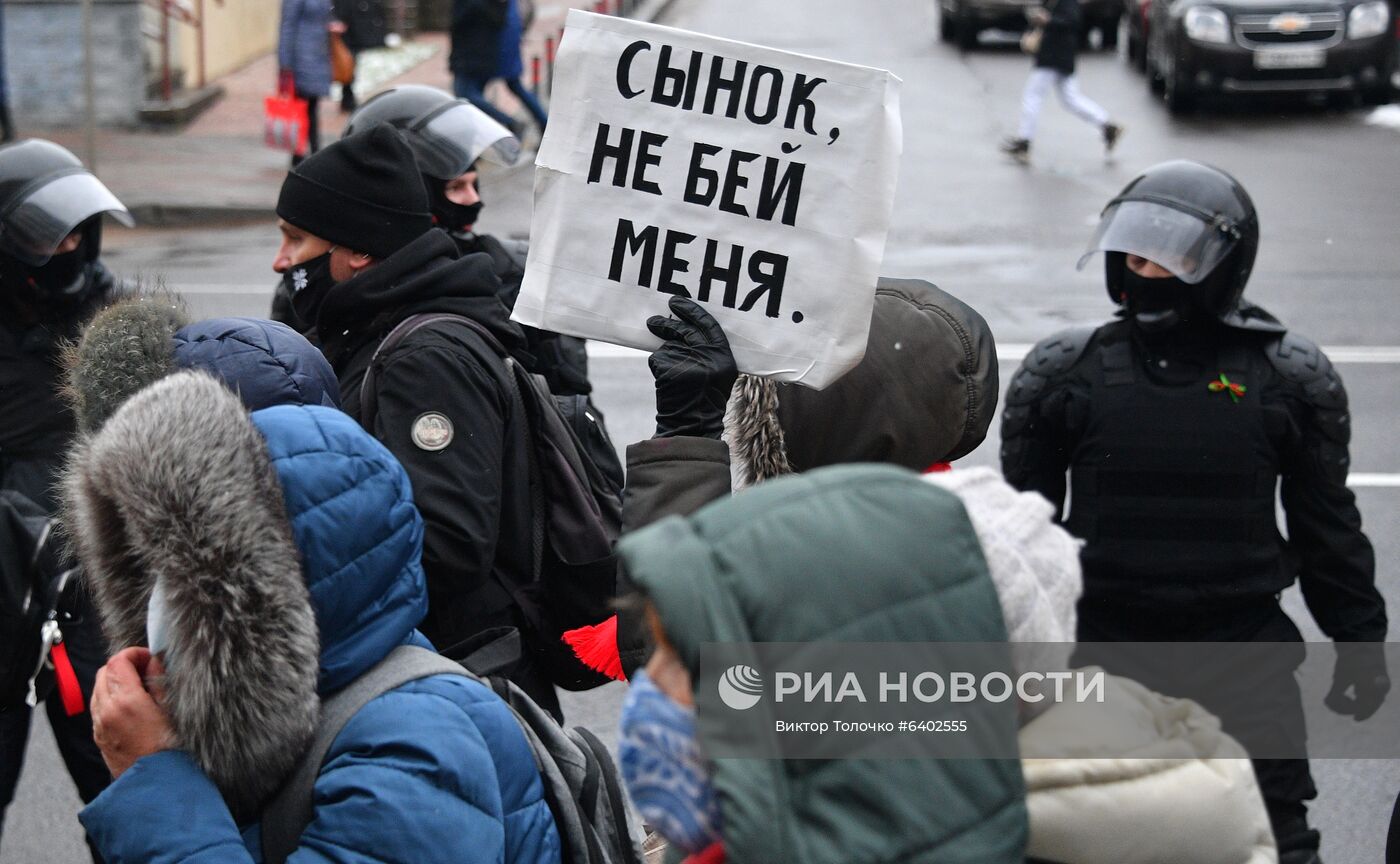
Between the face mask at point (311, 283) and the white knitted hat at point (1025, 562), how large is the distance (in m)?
2.25

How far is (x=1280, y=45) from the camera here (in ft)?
55.6

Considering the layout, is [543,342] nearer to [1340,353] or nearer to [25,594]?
[25,594]

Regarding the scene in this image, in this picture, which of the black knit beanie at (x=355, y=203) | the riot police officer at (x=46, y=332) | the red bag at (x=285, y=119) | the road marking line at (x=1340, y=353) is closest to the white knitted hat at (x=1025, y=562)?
the black knit beanie at (x=355, y=203)

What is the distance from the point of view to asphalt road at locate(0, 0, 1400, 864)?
534 cm

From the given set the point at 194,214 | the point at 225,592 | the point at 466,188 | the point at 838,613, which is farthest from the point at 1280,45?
the point at 838,613

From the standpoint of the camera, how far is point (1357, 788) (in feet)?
16.5

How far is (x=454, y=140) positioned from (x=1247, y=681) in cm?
296

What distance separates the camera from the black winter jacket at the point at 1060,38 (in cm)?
1496

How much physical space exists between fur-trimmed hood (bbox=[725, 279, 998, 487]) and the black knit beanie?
1227 mm

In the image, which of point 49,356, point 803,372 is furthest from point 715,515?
point 49,356

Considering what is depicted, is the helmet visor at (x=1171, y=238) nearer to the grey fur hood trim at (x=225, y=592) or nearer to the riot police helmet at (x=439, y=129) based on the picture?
the riot police helmet at (x=439, y=129)

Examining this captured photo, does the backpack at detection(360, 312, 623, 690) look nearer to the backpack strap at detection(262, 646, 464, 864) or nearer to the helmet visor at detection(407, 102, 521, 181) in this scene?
the backpack strap at detection(262, 646, 464, 864)

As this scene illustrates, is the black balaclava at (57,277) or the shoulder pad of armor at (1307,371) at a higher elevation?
the shoulder pad of armor at (1307,371)

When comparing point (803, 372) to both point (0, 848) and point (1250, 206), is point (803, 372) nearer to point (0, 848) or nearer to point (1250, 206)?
point (1250, 206)
